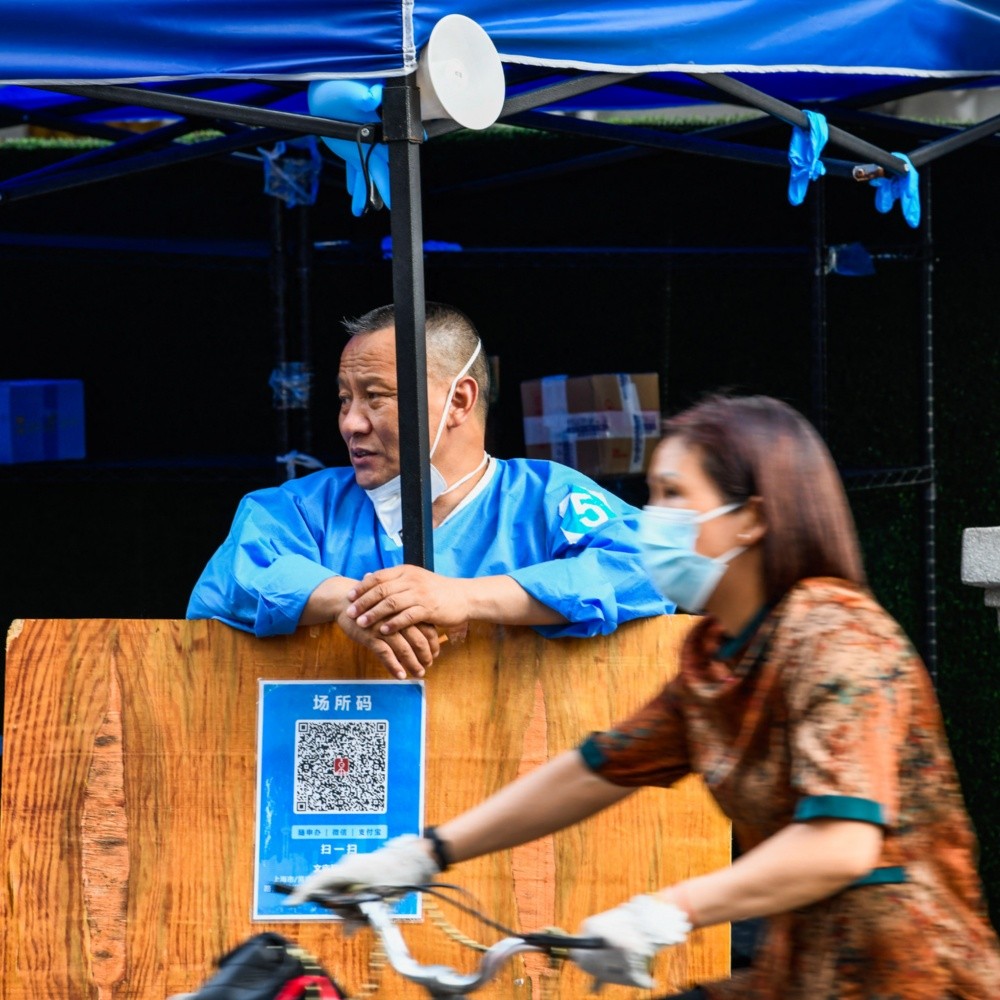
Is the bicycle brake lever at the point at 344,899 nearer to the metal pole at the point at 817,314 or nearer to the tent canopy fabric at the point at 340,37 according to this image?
the tent canopy fabric at the point at 340,37

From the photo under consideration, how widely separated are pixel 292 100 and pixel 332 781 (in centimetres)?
199

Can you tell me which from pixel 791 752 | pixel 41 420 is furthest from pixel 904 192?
pixel 41 420

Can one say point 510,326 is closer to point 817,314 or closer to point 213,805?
point 817,314

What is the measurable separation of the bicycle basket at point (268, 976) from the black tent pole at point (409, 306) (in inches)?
42.8

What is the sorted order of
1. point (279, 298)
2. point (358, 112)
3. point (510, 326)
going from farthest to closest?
point (510, 326)
point (279, 298)
point (358, 112)

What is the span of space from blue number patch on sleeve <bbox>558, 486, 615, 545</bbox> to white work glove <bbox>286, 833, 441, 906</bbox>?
3.52 ft

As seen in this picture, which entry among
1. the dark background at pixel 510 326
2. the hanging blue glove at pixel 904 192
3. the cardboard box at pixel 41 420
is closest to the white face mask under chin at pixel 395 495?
the hanging blue glove at pixel 904 192

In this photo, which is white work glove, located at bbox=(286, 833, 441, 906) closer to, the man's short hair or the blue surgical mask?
the blue surgical mask

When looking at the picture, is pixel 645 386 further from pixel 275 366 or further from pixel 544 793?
pixel 544 793

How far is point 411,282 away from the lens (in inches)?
114

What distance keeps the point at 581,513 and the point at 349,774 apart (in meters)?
0.70

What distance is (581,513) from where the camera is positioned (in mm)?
3232

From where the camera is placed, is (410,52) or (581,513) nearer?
(410,52)

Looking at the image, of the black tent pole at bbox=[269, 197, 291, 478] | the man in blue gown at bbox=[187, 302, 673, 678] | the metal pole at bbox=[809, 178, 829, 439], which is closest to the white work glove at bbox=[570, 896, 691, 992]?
the man in blue gown at bbox=[187, 302, 673, 678]
